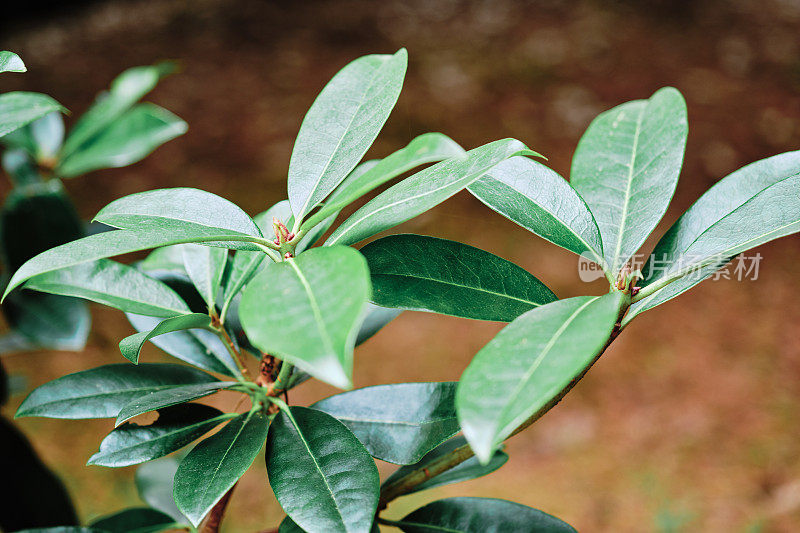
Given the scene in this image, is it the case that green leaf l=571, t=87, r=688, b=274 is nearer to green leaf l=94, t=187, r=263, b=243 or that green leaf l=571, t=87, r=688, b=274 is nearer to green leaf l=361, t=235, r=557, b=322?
green leaf l=361, t=235, r=557, b=322

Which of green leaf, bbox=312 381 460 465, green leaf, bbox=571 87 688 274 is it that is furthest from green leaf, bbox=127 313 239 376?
green leaf, bbox=571 87 688 274

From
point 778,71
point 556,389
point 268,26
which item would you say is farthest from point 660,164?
point 268,26

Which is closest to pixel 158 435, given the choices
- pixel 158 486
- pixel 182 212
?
pixel 182 212

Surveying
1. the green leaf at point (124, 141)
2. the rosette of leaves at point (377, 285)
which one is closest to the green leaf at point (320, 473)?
the rosette of leaves at point (377, 285)

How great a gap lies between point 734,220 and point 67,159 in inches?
41.2

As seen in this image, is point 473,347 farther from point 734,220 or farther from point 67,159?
point 734,220

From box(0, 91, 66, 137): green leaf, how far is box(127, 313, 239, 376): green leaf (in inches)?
7.7

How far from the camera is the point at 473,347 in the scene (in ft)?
6.79

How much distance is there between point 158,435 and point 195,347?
0.48ft

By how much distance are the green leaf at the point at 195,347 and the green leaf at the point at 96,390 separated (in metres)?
0.05

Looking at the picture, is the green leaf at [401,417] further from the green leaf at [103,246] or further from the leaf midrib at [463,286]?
the green leaf at [103,246]

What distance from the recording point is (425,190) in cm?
36

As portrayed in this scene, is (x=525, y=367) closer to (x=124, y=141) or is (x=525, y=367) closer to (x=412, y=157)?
(x=412, y=157)

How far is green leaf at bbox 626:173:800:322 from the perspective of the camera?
391 millimetres
